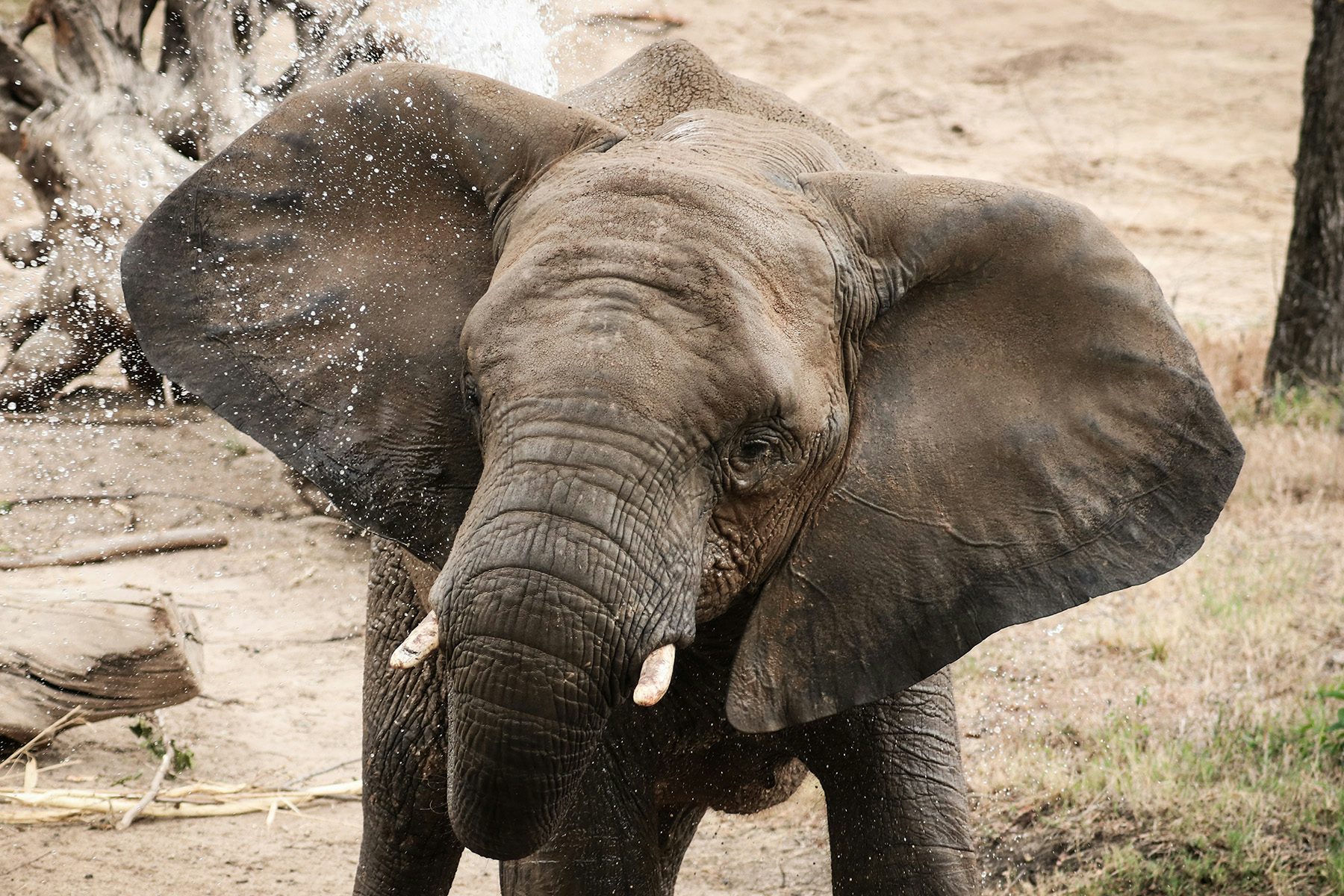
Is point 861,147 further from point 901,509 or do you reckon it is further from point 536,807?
point 536,807

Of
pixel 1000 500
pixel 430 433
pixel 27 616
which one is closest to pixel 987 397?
pixel 1000 500

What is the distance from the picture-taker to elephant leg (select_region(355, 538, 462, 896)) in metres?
3.41

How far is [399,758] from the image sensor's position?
11.4 ft

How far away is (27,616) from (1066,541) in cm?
299

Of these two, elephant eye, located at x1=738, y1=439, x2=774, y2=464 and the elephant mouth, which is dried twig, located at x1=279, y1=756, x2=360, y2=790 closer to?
the elephant mouth

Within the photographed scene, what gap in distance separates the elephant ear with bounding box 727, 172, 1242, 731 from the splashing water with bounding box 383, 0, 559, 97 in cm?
401

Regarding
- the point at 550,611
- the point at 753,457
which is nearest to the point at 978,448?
the point at 753,457

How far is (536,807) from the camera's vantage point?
228 centimetres

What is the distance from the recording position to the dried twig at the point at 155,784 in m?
4.58

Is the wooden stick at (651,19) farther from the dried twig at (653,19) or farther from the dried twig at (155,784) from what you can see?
the dried twig at (155,784)

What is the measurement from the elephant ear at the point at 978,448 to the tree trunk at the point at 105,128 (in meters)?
5.39

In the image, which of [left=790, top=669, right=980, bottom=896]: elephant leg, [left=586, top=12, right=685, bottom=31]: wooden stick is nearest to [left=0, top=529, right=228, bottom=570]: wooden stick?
[left=790, top=669, right=980, bottom=896]: elephant leg

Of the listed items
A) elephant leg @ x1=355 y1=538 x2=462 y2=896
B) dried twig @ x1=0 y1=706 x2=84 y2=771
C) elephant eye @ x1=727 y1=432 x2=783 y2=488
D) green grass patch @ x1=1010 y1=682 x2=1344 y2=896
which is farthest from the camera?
dried twig @ x1=0 y1=706 x2=84 y2=771

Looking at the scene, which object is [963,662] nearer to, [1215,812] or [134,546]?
[1215,812]
